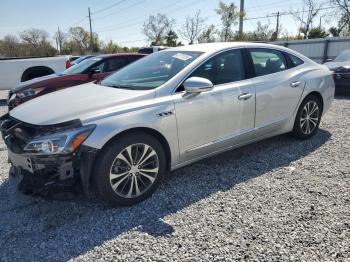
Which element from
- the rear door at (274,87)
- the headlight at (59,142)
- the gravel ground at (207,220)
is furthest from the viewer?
the rear door at (274,87)

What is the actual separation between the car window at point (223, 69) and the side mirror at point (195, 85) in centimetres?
20

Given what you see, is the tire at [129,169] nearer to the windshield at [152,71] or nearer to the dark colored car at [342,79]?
the windshield at [152,71]

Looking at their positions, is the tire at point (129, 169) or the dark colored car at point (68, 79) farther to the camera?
the dark colored car at point (68, 79)

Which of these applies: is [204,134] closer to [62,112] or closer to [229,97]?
[229,97]

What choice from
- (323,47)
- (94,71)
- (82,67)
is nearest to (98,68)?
(94,71)

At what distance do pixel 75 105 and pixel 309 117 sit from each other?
355cm

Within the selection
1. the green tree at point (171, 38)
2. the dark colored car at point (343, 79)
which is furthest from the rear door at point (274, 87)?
the green tree at point (171, 38)

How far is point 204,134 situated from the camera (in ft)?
11.4

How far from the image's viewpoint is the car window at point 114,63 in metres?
7.31

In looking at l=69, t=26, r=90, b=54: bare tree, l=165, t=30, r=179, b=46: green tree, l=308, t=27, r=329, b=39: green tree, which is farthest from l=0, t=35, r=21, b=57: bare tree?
l=308, t=27, r=329, b=39: green tree

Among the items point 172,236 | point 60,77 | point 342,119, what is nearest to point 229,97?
point 172,236

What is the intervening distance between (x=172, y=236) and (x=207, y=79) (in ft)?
5.79

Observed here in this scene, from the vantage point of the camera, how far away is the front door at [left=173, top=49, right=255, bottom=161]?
3.32 m

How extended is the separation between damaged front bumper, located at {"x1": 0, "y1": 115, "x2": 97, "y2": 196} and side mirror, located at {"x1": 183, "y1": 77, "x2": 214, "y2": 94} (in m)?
1.18
